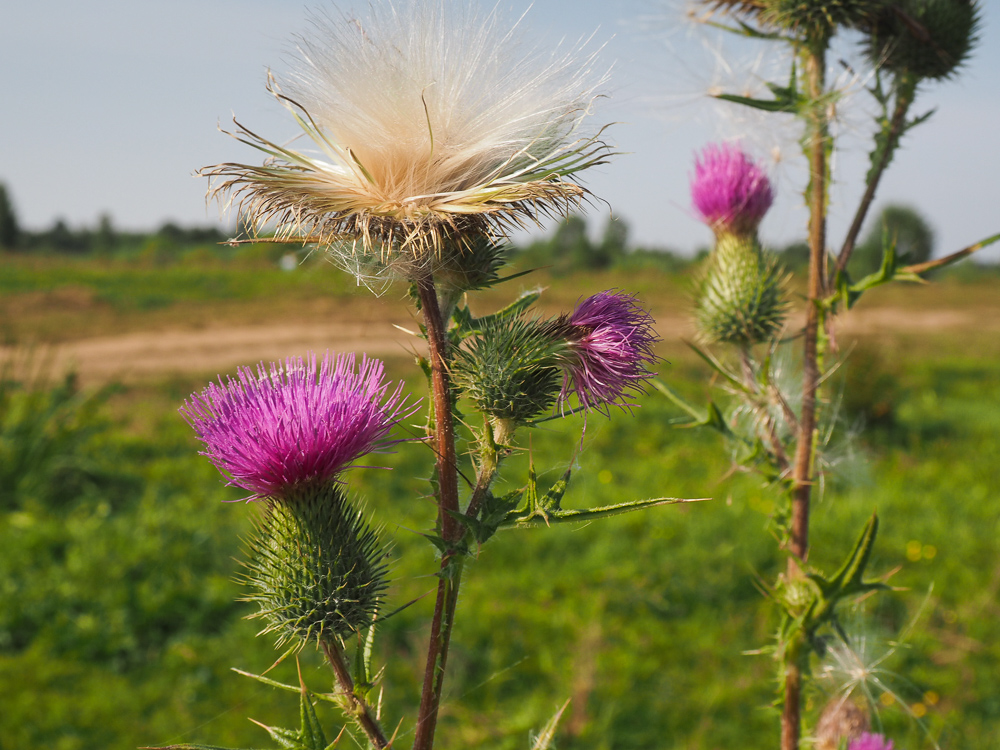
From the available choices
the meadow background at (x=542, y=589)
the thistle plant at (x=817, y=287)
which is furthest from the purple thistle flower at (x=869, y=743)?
the meadow background at (x=542, y=589)

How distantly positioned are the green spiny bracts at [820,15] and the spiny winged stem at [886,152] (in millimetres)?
231

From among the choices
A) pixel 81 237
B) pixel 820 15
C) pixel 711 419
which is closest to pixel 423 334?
pixel 711 419

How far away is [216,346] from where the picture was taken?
17281mm

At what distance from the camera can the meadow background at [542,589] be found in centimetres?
493

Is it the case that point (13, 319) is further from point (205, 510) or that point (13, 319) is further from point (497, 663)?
point (497, 663)

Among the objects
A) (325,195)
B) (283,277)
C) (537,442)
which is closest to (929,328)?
(537,442)

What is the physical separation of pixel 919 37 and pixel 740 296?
0.96 meters

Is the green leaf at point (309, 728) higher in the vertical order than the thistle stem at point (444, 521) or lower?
lower

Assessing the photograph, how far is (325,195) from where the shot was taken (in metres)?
1.24

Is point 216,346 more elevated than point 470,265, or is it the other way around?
point 470,265

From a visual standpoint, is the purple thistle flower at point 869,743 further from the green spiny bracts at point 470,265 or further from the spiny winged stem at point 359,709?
the green spiny bracts at point 470,265

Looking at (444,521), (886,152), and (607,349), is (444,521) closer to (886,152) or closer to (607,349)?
(607,349)

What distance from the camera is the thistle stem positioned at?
1.29 meters

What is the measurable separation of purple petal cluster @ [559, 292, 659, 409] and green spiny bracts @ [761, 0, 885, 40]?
1.45 metres
